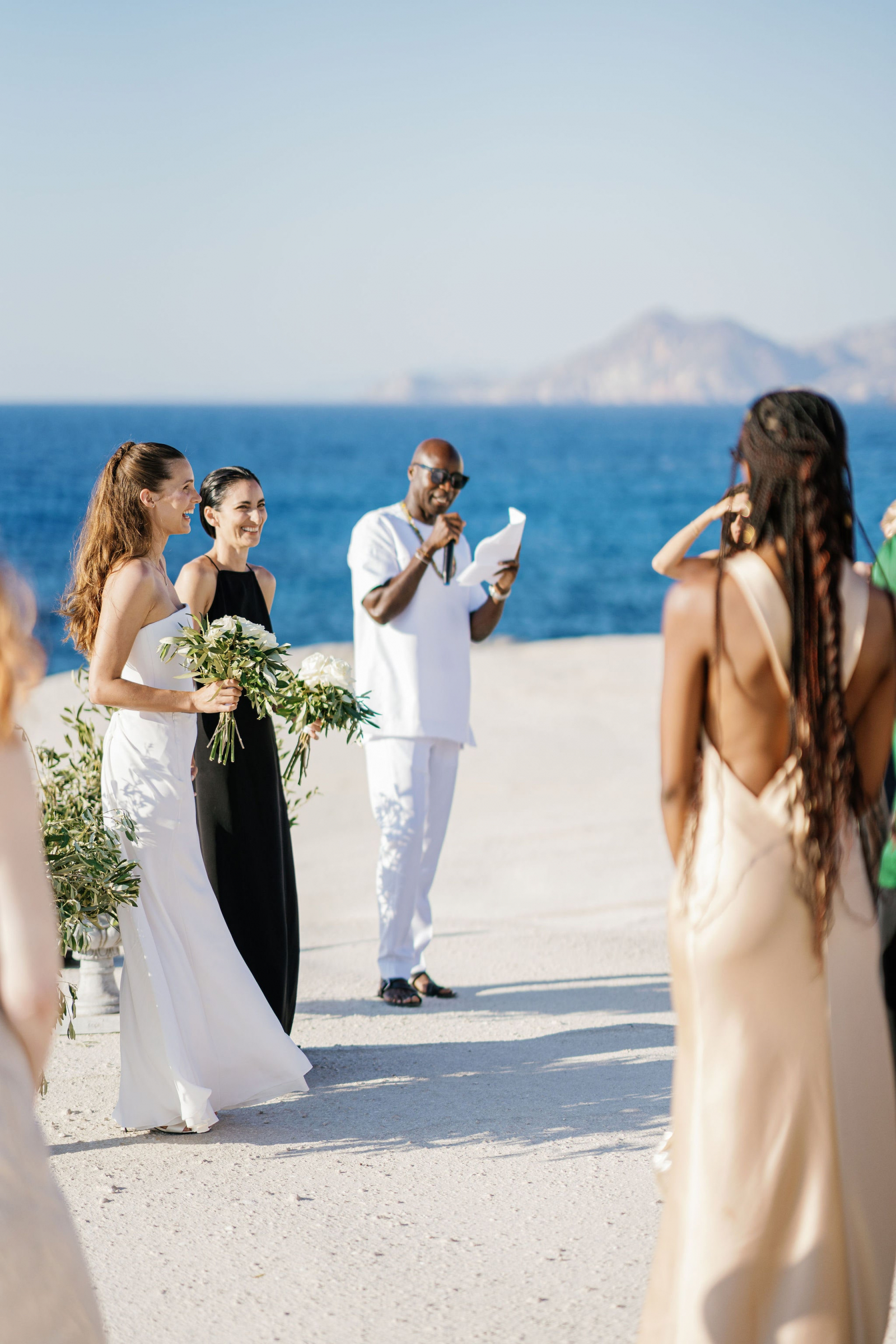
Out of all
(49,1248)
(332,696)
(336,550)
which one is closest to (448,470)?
(332,696)

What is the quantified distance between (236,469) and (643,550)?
192ft

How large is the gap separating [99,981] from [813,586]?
4.77 m

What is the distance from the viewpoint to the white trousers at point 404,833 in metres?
6.71

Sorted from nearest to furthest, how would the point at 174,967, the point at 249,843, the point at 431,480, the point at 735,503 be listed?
the point at 735,503, the point at 174,967, the point at 249,843, the point at 431,480

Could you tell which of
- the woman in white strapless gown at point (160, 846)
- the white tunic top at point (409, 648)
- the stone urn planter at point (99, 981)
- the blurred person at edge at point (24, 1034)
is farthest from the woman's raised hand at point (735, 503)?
the stone urn planter at point (99, 981)

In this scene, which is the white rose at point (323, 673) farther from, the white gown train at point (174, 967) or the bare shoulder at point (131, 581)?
the bare shoulder at point (131, 581)

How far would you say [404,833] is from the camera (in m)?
6.70

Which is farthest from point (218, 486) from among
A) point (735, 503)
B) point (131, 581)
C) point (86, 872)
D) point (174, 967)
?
point (735, 503)

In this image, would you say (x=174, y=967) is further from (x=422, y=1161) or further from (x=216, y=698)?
(x=422, y=1161)

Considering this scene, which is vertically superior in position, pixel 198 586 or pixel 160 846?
pixel 198 586

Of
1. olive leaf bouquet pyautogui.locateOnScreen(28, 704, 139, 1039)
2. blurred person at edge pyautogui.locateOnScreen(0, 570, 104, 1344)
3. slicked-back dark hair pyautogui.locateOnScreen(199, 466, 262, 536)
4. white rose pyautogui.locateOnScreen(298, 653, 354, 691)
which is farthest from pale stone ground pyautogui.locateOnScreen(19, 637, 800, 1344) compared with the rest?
slicked-back dark hair pyautogui.locateOnScreen(199, 466, 262, 536)

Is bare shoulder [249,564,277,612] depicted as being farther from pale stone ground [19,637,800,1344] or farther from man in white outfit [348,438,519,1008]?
pale stone ground [19,637,800,1344]

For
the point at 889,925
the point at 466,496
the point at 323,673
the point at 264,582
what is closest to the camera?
the point at 889,925

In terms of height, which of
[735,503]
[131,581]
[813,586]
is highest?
[735,503]
